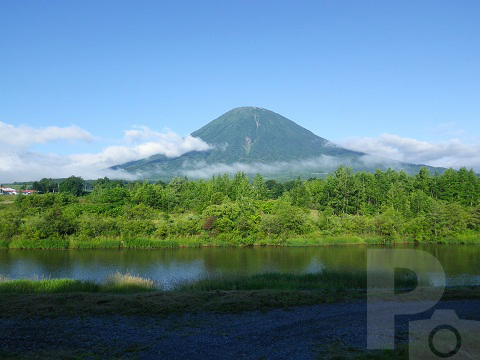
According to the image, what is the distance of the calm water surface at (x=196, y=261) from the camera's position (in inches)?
1008

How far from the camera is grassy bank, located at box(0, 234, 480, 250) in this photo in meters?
40.3

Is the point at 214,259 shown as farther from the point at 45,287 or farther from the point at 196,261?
the point at 45,287

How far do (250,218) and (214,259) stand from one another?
1317cm

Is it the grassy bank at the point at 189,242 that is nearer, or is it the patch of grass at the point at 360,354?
the patch of grass at the point at 360,354

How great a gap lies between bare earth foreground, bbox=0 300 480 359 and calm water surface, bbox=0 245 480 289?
42.3ft

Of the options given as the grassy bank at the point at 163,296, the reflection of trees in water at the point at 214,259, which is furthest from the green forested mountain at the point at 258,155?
the grassy bank at the point at 163,296

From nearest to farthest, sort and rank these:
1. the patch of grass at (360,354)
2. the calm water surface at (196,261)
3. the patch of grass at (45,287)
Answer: the patch of grass at (360,354) < the patch of grass at (45,287) < the calm water surface at (196,261)

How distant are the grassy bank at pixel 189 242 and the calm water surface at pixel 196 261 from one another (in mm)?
1958

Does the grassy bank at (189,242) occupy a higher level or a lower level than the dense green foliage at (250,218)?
lower

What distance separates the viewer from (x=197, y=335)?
8125 millimetres

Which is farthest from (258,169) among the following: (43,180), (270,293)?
(270,293)

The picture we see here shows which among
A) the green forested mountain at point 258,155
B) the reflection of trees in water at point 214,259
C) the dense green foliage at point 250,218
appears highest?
the green forested mountain at point 258,155

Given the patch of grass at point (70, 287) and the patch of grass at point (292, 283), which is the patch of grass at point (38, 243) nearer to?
the patch of grass at point (70, 287)

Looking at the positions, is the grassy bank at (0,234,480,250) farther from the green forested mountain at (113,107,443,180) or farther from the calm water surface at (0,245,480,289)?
the green forested mountain at (113,107,443,180)
